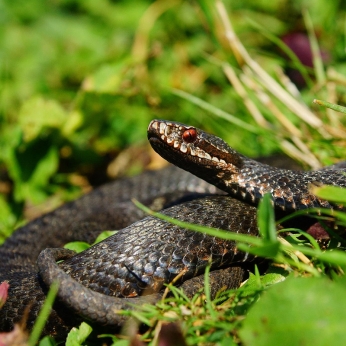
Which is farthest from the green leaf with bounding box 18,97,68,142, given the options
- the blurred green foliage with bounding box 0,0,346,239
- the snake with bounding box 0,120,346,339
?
the snake with bounding box 0,120,346,339

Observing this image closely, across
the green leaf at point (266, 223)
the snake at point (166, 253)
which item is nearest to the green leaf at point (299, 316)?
the green leaf at point (266, 223)

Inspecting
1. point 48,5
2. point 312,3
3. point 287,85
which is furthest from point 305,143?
point 48,5

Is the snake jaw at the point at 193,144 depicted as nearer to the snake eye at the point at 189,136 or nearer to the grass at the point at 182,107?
the snake eye at the point at 189,136

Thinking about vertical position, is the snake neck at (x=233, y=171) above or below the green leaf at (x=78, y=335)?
above

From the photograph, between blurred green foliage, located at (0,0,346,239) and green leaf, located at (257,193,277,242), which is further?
blurred green foliage, located at (0,0,346,239)

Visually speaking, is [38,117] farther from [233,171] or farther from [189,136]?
[233,171]

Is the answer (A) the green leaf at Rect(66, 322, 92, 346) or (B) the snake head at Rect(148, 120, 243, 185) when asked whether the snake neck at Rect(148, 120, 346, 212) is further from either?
(A) the green leaf at Rect(66, 322, 92, 346)

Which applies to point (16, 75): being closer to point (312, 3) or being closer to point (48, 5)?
point (48, 5)
